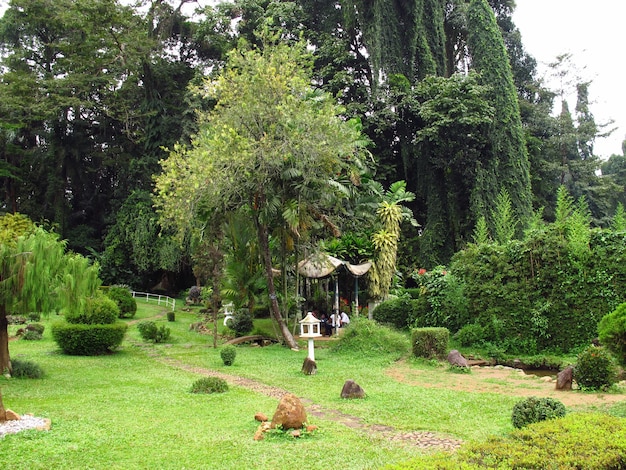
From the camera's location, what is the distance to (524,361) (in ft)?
46.4

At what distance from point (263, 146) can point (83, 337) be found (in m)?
7.37

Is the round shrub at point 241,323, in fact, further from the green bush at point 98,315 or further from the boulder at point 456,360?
the boulder at point 456,360

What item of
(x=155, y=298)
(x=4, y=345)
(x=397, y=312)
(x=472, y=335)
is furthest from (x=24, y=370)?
(x=155, y=298)

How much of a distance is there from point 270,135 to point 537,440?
11.3 meters

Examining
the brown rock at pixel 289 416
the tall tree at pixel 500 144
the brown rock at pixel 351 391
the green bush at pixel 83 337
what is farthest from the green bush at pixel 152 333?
the tall tree at pixel 500 144

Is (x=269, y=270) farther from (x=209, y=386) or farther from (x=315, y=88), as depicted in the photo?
(x=315, y=88)

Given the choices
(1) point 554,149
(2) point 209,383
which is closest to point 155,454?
(2) point 209,383

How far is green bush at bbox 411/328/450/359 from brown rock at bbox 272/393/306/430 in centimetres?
774

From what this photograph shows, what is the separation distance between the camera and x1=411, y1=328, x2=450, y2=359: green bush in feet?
45.2

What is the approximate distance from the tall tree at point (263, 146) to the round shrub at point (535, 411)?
372 inches

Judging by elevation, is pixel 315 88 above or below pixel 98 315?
above

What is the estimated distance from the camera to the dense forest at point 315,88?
92.6 ft

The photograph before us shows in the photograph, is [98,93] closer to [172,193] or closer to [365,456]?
[172,193]

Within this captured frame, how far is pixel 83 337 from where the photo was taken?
14.7 metres
